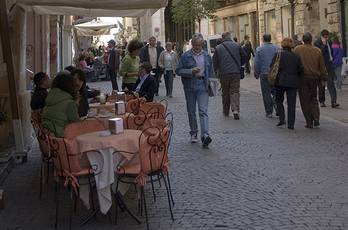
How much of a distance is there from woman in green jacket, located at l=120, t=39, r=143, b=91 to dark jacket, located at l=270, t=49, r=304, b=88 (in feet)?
9.14

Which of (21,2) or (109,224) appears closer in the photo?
(109,224)

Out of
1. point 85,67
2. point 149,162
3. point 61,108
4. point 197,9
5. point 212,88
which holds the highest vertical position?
point 197,9

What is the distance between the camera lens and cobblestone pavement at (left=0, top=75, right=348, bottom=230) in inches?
212

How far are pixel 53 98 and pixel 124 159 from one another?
1.63 m

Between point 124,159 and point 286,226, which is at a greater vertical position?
point 124,159

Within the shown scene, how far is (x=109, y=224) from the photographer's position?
17.7 ft

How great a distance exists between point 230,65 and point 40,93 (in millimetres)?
5255

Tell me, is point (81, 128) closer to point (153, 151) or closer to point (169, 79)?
point (153, 151)

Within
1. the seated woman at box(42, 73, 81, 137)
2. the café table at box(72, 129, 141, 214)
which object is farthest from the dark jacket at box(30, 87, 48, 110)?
the café table at box(72, 129, 141, 214)

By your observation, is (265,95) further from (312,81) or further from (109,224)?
(109,224)

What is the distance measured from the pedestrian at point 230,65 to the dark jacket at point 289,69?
6.32 ft

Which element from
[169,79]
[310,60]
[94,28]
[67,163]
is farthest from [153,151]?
[94,28]

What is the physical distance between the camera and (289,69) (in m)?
10.7

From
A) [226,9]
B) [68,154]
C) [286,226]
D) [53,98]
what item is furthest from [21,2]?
[226,9]
